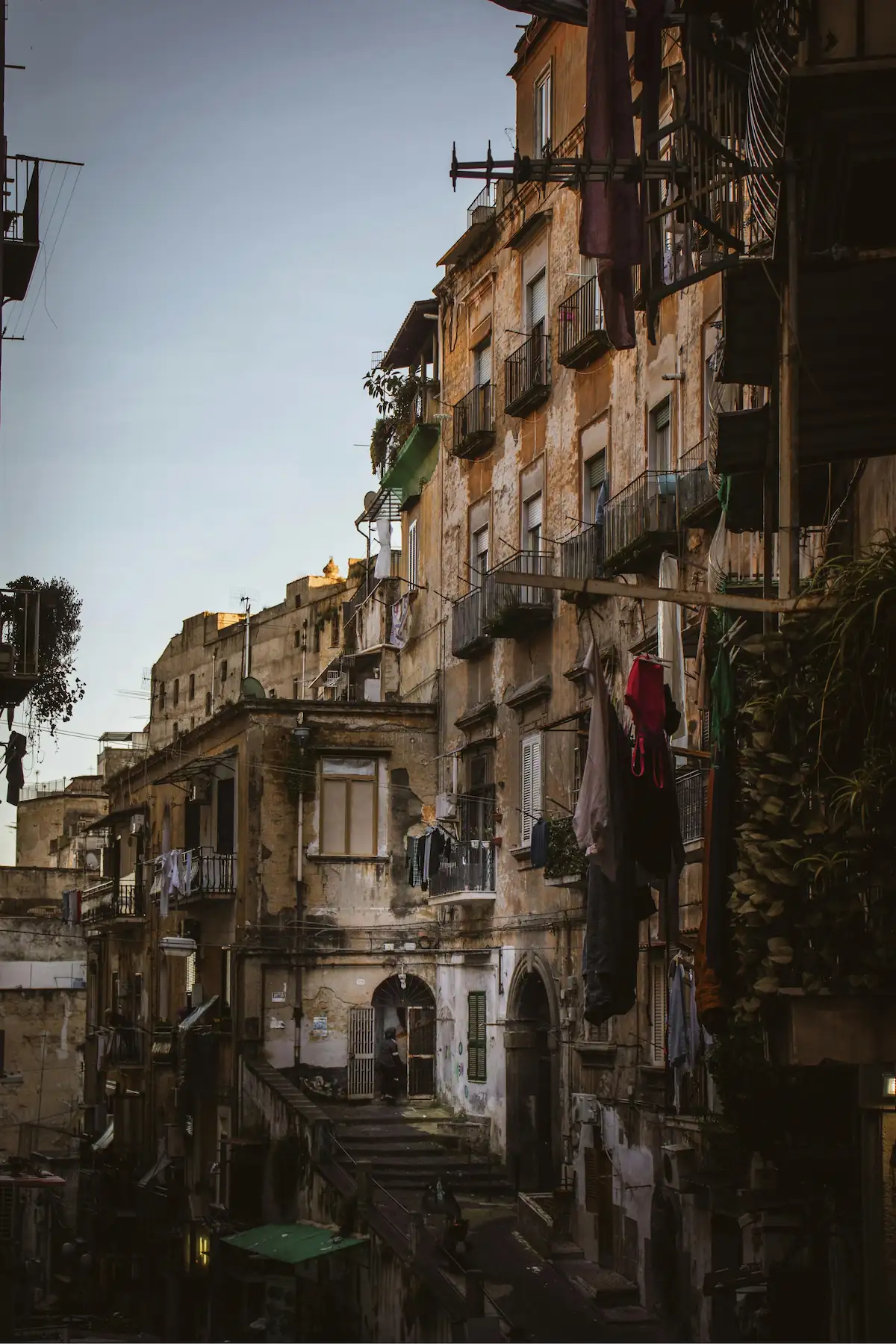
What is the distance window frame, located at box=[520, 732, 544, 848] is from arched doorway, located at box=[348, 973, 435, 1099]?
18.7 ft

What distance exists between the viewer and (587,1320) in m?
20.7

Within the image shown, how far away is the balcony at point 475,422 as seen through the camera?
102 feet

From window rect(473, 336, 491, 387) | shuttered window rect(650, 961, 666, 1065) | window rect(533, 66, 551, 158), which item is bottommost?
shuttered window rect(650, 961, 666, 1065)

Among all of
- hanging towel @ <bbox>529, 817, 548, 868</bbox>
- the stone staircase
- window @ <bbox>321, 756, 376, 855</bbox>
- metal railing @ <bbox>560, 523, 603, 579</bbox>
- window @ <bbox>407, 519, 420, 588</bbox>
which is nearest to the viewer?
metal railing @ <bbox>560, 523, 603, 579</bbox>

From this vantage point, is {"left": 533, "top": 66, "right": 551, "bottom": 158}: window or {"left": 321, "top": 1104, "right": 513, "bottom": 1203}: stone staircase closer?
{"left": 321, "top": 1104, "right": 513, "bottom": 1203}: stone staircase

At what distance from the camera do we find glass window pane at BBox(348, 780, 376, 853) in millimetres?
33000

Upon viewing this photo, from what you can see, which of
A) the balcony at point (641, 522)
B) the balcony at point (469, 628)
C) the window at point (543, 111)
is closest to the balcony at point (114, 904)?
the balcony at point (469, 628)

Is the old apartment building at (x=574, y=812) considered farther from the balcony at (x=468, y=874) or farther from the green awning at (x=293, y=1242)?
the green awning at (x=293, y=1242)

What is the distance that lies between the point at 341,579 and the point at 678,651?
39.0m

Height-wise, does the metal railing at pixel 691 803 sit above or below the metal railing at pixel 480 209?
below

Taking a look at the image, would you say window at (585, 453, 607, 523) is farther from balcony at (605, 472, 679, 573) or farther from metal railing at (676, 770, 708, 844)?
metal railing at (676, 770, 708, 844)

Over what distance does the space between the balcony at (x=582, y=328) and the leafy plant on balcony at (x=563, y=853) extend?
6.79 m

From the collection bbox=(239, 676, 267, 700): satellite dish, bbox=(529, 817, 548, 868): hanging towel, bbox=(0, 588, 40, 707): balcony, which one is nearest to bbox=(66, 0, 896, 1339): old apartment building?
bbox=(529, 817, 548, 868): hanging towel

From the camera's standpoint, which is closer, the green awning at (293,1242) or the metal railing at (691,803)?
the metal railing at (691,803)
